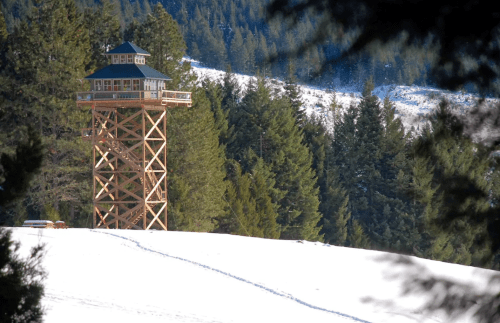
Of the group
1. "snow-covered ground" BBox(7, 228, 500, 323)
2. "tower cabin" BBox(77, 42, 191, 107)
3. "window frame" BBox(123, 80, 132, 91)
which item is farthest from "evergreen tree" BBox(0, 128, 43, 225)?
"window frame" BBox(123, 80, 132, 91)

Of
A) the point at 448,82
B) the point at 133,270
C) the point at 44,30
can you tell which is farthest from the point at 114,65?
the point at 448,82

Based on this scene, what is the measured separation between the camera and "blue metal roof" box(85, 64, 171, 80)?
32.9 meters

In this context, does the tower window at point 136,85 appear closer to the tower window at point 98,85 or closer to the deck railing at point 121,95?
the deck railing at point 121,95

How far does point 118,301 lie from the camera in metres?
16.0

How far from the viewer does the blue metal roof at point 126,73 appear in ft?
108

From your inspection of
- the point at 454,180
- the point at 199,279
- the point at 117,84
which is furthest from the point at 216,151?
the point at 454,180

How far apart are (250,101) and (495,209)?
48.9 m

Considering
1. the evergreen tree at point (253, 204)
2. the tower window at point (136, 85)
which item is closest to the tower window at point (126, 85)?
the tower window at point (136, 85)

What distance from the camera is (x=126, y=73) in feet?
109

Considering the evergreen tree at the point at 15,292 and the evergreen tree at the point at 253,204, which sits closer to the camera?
the evergreen tree at the point at 15,292

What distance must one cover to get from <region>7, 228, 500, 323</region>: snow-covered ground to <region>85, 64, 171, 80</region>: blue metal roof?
11.2m

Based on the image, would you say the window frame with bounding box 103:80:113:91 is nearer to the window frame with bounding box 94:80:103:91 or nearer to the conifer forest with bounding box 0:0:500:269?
the window frame with bounding box 94:80:103:91

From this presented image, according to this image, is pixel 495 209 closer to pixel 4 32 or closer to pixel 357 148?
pixel 4 32

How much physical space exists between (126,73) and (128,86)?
0.59 metres
